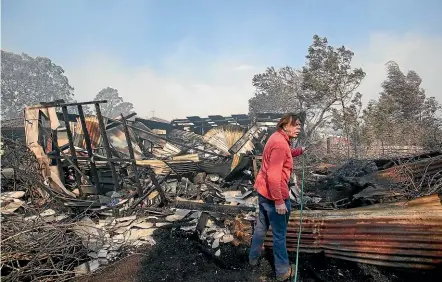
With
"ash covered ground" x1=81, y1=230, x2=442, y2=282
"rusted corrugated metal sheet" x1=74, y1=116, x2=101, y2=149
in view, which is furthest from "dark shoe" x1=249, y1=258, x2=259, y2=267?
"rusted corrugated metal sheet" x1=74, y1=116, x2=101, y2=149

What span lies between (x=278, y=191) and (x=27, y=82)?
206 ft

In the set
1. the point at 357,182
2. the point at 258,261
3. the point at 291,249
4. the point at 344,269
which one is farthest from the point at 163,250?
the point at 357,182

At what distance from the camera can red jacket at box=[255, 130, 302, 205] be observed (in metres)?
2.89

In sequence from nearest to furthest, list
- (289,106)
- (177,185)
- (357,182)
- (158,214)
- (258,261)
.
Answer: (258,261) → (357,182) → (158,214) → (177,185) → (289,106)

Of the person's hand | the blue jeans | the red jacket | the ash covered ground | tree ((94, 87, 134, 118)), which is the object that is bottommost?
the ash covered ground

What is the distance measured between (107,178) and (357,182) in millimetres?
6319

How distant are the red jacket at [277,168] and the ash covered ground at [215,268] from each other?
3.01 feet

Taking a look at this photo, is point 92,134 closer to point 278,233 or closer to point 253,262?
point 253,262

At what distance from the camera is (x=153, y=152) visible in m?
11.6

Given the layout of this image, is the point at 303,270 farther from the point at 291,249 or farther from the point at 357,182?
the point at 357,182

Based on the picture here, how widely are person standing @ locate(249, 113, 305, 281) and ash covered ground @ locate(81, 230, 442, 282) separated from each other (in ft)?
0.96

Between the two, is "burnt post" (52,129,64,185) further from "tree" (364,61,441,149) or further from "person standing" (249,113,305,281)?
"tree" (364,61,441,149)

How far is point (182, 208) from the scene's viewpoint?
5.09m

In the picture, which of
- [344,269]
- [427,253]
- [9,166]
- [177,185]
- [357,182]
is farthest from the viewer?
[177,185]
